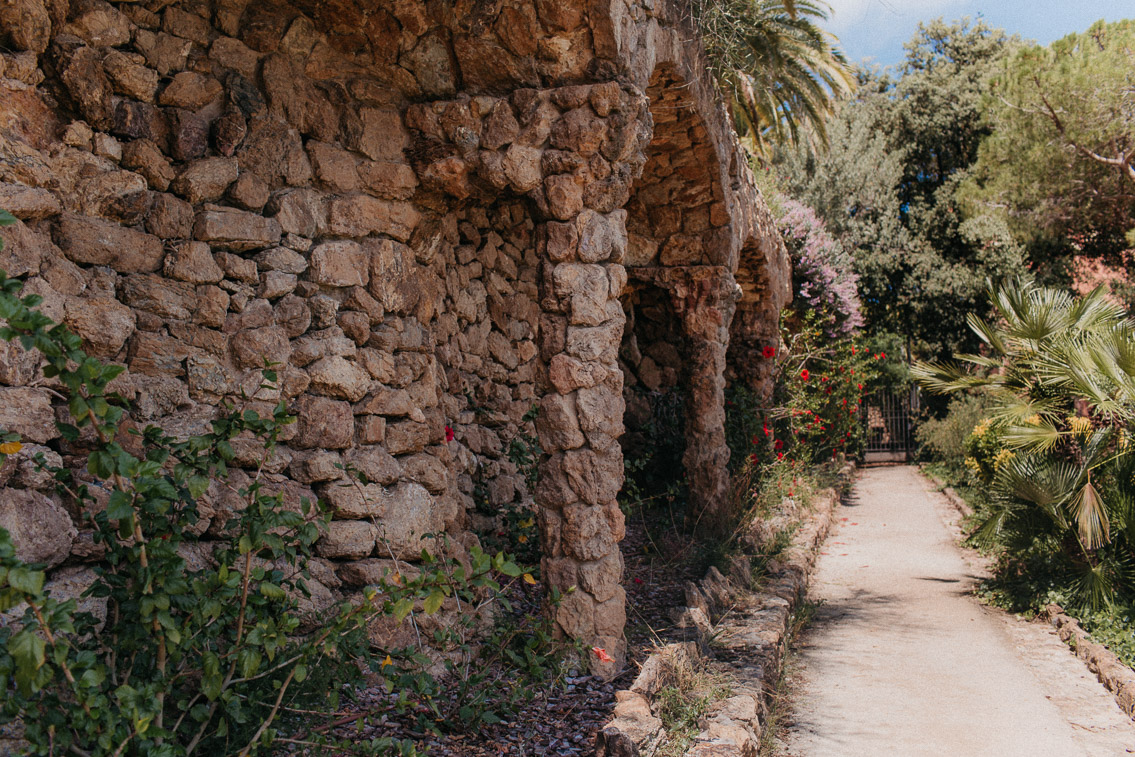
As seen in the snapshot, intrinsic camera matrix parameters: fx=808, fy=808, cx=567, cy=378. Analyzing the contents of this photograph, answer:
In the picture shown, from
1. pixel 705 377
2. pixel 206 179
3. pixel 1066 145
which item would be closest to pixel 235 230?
pixel 206 179

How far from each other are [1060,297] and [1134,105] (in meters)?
7.04

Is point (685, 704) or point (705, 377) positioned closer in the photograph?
point (685, 704)

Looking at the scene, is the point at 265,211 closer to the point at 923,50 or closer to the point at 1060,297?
the point at 1060,297

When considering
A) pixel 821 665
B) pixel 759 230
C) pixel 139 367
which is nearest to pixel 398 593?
pixel 139 367

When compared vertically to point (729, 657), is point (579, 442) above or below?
above

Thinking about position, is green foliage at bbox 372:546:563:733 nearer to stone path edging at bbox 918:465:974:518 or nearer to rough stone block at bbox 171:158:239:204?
rough stone block at bbox 171:158:239:204

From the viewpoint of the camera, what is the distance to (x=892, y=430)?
16.9 metres

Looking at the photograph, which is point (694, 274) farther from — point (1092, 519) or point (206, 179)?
point (206, 179)

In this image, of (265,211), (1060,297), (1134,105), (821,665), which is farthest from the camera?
(1134,105)

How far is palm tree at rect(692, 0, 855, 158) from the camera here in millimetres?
6297

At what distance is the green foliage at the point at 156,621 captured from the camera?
1.83 m

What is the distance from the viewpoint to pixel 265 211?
3477 millimetres

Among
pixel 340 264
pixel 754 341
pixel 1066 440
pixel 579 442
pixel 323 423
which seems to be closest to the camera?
pixel 323 423

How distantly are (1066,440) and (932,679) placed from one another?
2.39 m
